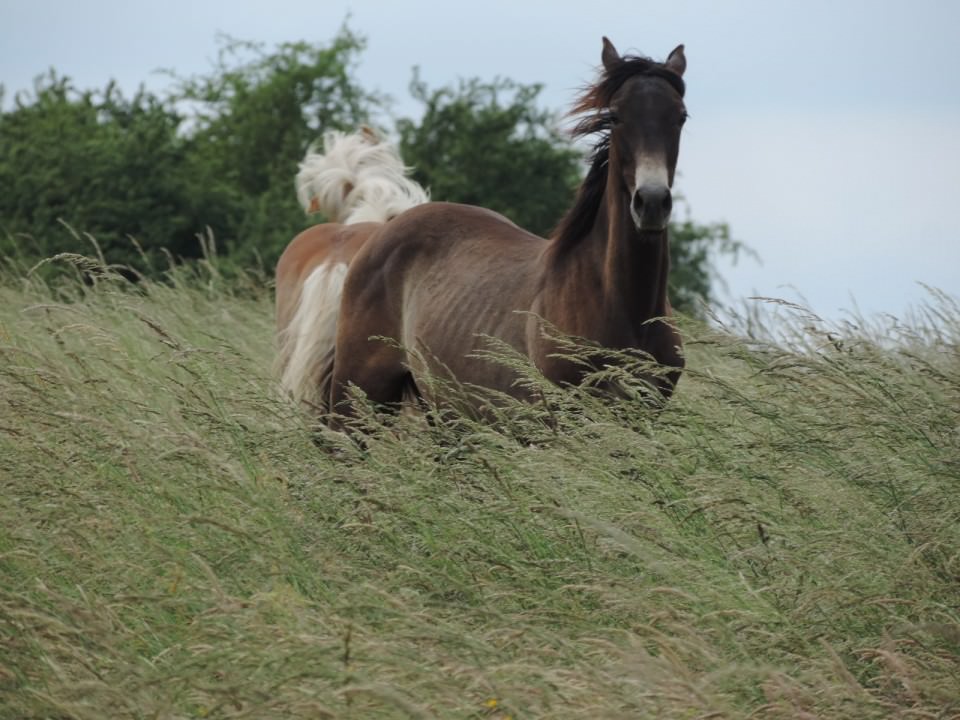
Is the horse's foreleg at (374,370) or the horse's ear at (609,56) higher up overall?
the horse's ear at (609,56)

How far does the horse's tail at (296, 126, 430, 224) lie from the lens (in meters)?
8.78

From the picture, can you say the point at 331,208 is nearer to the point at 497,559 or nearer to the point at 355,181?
the point at 355,181

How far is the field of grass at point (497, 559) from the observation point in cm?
283

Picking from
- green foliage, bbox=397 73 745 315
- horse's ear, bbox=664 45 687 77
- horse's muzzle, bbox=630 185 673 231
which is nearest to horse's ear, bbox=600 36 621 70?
horse's ear, bbox=664 45 687 77

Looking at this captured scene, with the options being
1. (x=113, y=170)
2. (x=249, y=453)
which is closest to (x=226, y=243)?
(x=113, y=170)

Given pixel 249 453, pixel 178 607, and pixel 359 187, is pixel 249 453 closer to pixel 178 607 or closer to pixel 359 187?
pixel 178 607

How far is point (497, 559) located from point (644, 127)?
7.67ft

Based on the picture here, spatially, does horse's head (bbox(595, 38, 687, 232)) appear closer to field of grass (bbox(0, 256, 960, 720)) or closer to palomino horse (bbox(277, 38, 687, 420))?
palomino horse (bbox(277, 38, 687, 420))

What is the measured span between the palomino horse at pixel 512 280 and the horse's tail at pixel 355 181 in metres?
0.78

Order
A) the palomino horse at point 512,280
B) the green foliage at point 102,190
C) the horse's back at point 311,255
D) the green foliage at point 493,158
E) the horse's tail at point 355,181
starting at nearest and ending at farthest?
the palomino horse at point 512,280, the horse's back at point 311,255, the horse's tail at point 355,181, the green foliage at point 102,190, the green foliage at point 493,158

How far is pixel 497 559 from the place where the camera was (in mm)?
3596

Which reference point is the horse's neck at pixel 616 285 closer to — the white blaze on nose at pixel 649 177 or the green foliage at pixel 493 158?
the white blaze on nose at pixel 649 177

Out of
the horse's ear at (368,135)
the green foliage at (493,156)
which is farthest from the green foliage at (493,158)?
the horse's ear at (368,135)

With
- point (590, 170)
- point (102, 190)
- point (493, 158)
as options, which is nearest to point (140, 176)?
point (102, 190)
